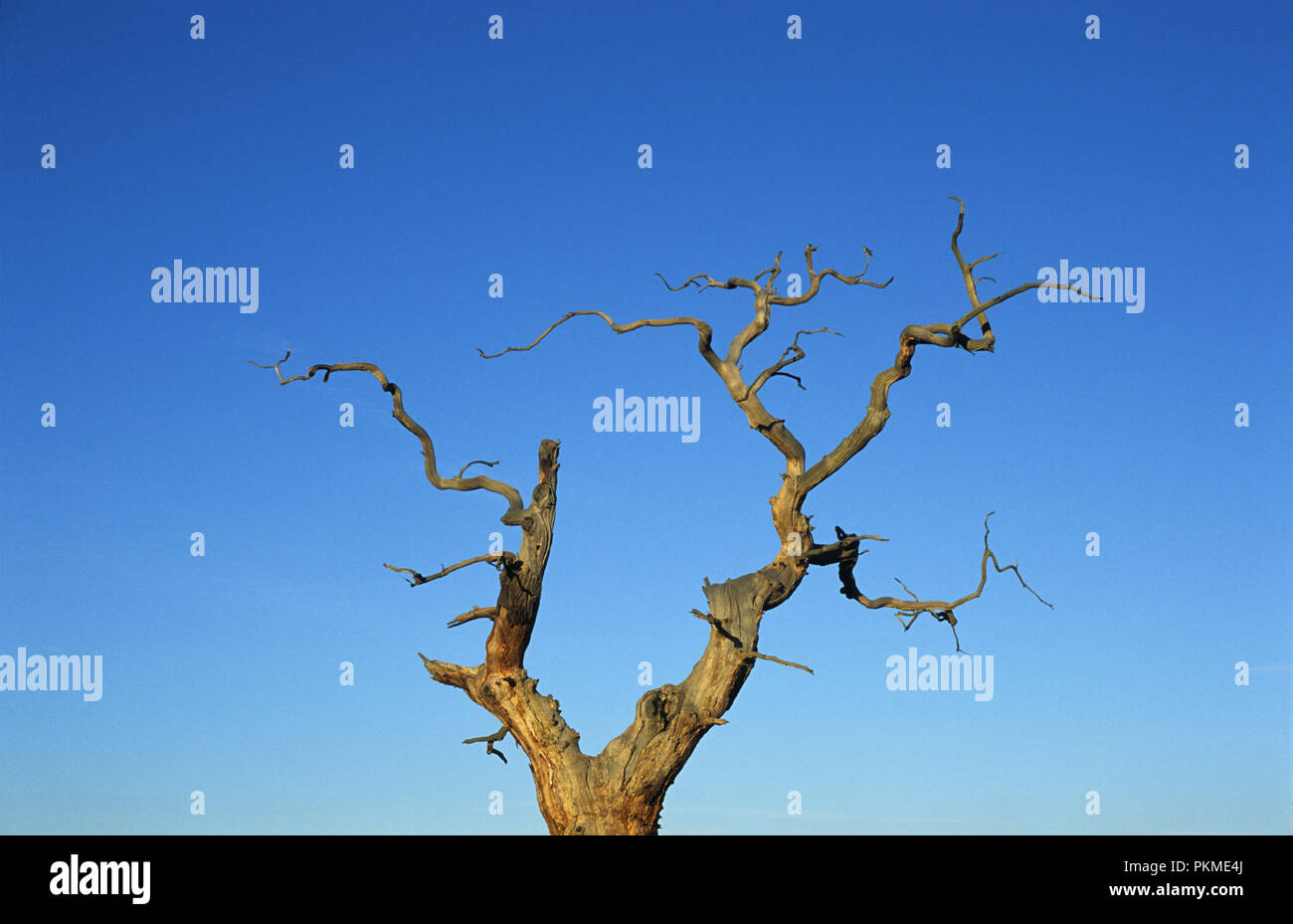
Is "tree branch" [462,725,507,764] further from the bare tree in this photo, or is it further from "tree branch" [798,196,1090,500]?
"tree branch" [798,196,1090,500]

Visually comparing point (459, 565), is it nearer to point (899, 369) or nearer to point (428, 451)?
point (428, 451)

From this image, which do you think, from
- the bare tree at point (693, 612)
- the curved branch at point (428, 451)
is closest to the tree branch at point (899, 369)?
the bare tree at point (693, 612)

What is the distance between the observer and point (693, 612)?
13.5 meters

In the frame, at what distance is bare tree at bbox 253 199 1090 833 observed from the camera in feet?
45.3

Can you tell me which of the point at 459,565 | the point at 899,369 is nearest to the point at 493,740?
the point at 459,565

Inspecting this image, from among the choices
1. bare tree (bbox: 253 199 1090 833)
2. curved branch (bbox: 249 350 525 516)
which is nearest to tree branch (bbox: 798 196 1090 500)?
bare tree (bbox: 253 199 1090 833)

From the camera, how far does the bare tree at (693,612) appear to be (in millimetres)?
13820

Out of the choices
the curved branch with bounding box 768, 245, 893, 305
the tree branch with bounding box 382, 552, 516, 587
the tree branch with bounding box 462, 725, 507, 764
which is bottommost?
the tree branch with bounding box 462, 725, 507, 764
